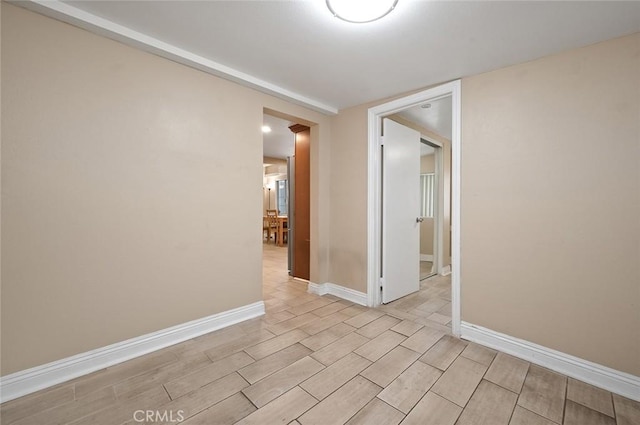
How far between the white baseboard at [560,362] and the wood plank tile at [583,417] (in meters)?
0.34

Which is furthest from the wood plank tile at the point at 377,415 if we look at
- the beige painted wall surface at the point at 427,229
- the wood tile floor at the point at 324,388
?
the beige painted wall surface at the point at 427,229

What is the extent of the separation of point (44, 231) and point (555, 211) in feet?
11.2

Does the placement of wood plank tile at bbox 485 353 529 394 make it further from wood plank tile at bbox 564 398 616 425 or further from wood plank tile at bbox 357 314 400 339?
wood plank tile at bbox 357 314 400 339

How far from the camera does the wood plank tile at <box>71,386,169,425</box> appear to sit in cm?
132

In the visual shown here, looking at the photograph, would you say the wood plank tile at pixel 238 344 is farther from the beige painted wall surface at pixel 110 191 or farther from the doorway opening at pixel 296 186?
the doorway opening at pixel 296 186

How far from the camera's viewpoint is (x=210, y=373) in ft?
5.61

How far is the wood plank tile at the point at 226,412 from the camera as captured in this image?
1.32 metres

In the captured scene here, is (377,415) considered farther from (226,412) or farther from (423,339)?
(423,339)

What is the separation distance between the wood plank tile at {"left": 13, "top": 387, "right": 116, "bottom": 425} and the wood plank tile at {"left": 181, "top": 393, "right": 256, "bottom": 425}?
1.77 ft

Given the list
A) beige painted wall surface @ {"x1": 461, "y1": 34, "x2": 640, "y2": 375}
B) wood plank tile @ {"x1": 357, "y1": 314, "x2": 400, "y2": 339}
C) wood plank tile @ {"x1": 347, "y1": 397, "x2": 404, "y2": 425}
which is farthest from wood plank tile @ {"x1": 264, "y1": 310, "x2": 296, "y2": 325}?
beige painted wall surface @ {"x1": 461, "y1": 34, "x2": 640, "y2": 375}

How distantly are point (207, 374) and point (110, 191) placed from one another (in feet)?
4.64

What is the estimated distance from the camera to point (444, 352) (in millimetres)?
2010

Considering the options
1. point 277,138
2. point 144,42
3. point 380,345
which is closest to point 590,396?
point 380,345

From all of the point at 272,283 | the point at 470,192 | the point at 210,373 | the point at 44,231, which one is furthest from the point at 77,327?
the point at 470,192
